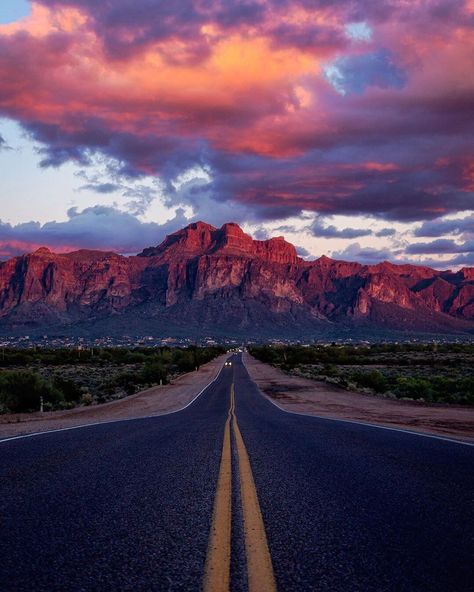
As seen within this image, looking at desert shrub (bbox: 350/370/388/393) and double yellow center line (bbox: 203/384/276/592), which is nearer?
double yellow center line (bbox: 203/384/276/592)

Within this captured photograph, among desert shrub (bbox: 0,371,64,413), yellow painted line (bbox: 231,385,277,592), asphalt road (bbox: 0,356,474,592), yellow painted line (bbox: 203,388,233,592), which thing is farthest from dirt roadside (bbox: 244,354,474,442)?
desert shrub (bbox: 0,371,64,413)

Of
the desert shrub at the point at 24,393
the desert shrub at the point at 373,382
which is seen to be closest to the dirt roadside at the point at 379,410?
the desert shrub at the point at 373,382

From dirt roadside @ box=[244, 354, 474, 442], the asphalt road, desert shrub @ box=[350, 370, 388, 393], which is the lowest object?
desert shrub @ box=[350, 370, 388, 393]

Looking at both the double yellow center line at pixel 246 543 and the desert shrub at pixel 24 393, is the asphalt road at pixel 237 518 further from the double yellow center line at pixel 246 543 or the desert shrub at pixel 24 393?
the desert shrub at pixel 24 393

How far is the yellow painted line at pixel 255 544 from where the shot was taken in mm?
3087

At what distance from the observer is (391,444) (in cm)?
941

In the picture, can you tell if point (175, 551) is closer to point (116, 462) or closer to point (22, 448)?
point (116, 462)

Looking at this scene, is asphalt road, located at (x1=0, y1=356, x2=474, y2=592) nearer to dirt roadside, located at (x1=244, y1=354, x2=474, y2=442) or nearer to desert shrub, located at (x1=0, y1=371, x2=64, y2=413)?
dirt roadside, located at (x1=244, y1=354, x2=474, y2=442)

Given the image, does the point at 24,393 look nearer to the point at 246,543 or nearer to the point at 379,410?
the point at 379,410

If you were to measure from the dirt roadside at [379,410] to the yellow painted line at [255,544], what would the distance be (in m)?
6.91

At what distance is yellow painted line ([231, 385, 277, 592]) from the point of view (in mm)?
3087

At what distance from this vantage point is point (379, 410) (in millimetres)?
22719

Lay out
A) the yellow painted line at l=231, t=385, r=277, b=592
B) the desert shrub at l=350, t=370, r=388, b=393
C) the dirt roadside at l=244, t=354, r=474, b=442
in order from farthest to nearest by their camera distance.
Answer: the desert shrub at l=350, t=370, r=388, b=393
the dirt roadside at l=244, t=354, r=474, b=442
the yellow painted line at l=231, t=385, r=277, b=592

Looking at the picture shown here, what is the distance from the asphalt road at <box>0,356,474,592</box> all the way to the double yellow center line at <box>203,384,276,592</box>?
52 mm
